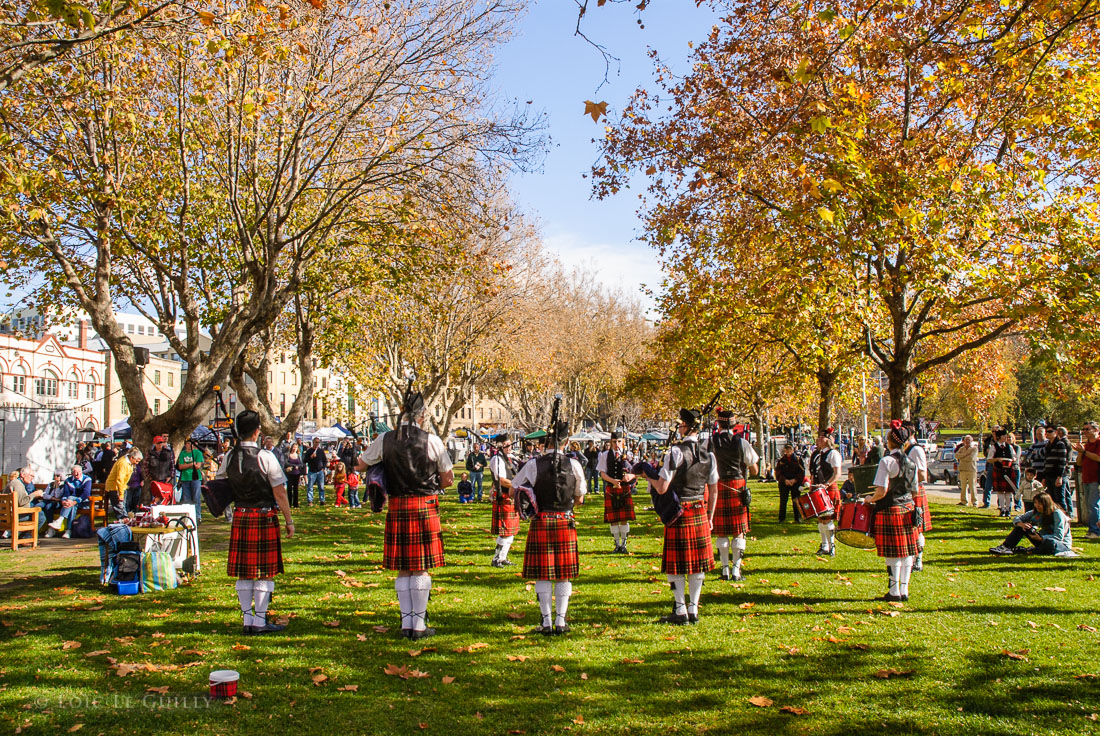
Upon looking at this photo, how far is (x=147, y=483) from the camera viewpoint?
503 inches

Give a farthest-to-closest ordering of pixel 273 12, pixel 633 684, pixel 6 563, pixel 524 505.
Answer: pixel 273 12
pixel 6 563
pixel 524 505
pixel 633 684

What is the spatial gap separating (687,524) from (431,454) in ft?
8.04

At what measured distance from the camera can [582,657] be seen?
6.00m

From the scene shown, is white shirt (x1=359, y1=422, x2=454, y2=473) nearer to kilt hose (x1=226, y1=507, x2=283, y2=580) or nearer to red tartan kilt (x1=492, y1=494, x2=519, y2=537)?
kilt hose (x1=226, y1=507, x2=283, y2=580)

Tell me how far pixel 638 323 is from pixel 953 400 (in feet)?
77.2

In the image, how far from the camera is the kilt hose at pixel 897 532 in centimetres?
779

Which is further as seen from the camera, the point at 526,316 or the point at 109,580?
the point at 526,316

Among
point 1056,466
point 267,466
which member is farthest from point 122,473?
point 1056,466

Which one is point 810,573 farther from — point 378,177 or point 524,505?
point 378,177

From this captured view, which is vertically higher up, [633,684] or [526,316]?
[526,316]

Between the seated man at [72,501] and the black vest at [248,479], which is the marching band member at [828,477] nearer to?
the black vest at [248,479]

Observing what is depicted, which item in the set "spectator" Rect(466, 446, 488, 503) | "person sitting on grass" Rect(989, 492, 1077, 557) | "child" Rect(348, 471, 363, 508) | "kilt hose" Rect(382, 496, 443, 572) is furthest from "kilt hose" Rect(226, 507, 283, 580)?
"spectator" Rect(466, 446, 488, 503)

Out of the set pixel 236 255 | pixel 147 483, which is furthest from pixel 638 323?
pixel 147 483

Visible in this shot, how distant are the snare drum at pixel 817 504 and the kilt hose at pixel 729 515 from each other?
185cm
